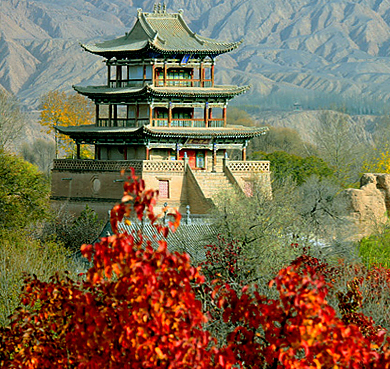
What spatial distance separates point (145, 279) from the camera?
8.80 meters

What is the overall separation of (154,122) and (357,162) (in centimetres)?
3241

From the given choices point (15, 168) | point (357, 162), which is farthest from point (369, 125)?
point (15, 168)

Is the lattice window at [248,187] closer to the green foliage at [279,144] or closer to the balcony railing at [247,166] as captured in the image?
the balcony railing at [247,166]

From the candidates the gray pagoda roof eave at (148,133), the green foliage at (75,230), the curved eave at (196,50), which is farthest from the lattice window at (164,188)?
the curved eave at (196,50)

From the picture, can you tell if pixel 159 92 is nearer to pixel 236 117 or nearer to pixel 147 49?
pixel 147 49

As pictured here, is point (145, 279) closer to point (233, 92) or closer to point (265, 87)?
point (233, 92)

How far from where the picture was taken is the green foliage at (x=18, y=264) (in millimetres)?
21734

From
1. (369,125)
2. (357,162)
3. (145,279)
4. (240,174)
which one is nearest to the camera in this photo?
(145,279)

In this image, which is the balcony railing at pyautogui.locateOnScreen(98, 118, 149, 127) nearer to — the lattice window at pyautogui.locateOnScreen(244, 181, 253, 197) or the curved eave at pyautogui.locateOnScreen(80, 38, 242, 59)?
the curved eave at pyautogui.locateOnScreen(80, 38, 242, 59)

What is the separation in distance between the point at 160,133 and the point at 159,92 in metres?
2.08

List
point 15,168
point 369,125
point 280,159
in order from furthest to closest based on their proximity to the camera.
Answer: point 369,125, point 280,159, point 15,168

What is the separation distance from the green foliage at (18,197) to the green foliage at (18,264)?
0.60m

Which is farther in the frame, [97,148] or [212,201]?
[97,148]

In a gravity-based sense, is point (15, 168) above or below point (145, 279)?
above
